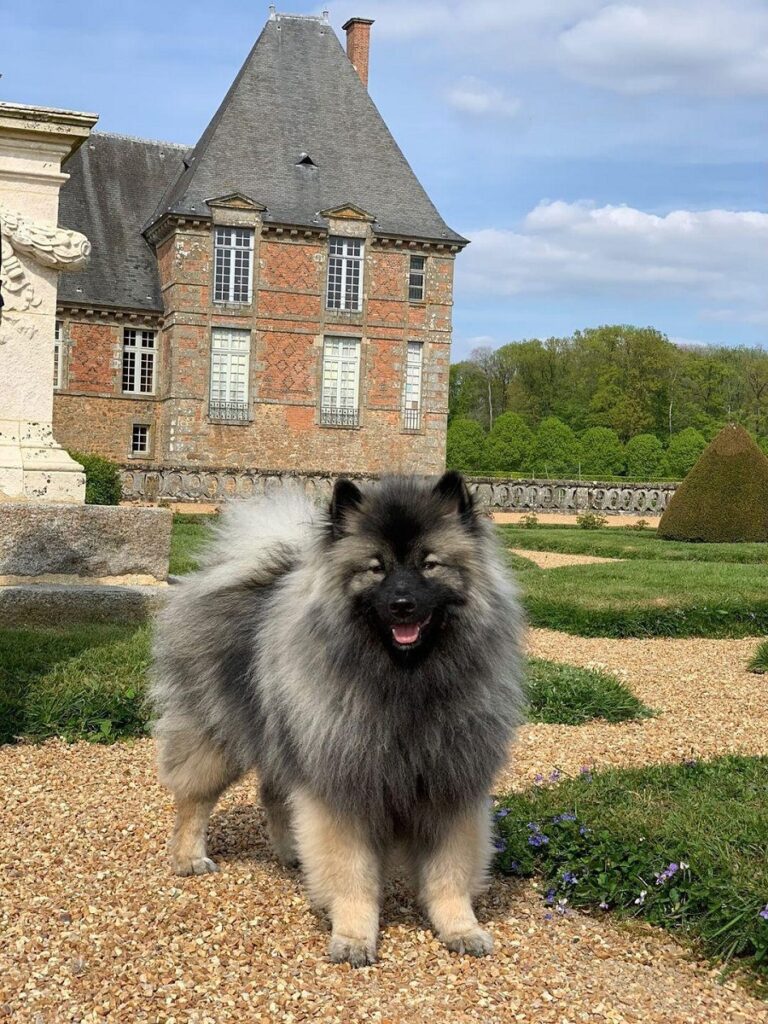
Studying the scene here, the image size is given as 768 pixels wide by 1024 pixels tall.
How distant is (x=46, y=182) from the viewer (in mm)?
8602

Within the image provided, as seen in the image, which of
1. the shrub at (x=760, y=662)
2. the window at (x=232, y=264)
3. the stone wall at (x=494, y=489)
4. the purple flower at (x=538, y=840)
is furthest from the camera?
the window at (x=232, y=264)

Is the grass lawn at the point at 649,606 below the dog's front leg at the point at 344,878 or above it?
below

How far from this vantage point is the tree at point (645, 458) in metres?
47.1

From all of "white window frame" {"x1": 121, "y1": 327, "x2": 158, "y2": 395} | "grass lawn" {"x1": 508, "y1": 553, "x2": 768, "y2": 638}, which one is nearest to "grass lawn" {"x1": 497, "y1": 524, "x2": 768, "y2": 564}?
"grass lawn" {"x1": 508, "y1": 553, "x2": 768, "y2": 638}

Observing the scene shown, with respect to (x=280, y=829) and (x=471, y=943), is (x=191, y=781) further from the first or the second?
(x=471, y=943)

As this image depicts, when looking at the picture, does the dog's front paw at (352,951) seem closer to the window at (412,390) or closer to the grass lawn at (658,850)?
the grass lawn at (658,850)

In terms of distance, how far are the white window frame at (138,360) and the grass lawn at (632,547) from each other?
1563 cm

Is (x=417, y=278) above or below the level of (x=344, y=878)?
above

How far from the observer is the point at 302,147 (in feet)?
108

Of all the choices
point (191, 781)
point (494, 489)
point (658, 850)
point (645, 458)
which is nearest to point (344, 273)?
point (494, 489)

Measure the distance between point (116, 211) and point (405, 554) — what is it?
3342cm

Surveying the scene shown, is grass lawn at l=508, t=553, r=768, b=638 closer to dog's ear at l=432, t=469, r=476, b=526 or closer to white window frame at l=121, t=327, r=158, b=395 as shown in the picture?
dog's ear at l=432, t=469, r=476, b=526

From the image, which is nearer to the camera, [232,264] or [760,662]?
[760,662]

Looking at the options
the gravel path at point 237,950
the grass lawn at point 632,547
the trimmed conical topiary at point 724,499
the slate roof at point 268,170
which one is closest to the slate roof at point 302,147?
the slate roof at point 268,170
